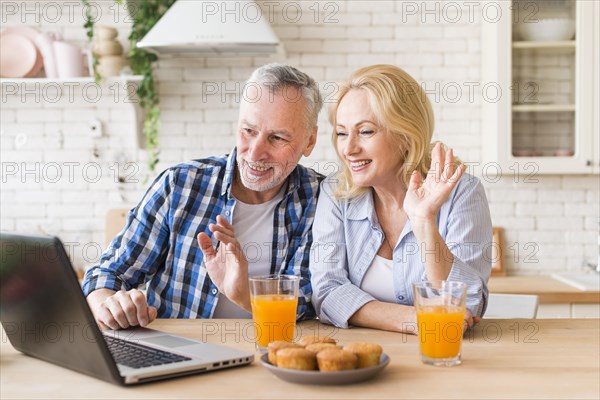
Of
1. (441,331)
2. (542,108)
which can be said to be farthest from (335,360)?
(542,108)

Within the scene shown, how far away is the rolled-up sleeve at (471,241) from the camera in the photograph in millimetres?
1940

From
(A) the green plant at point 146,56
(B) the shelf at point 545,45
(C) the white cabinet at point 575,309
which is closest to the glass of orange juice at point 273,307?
(C) the white cabinet at point 575,309

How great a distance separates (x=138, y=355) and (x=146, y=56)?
266cm

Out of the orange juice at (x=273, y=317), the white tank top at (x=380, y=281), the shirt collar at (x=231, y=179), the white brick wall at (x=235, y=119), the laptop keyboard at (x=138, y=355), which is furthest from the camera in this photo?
the white brick wall at (x=235, y=119)

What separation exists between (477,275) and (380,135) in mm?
532

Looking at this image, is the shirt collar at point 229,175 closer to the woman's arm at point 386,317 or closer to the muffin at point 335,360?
the woman's arm at point 386,317

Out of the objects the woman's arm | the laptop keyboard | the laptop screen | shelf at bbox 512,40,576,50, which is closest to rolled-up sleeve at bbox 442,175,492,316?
the woman's arm

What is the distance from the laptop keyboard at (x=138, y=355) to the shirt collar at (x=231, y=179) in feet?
2.76

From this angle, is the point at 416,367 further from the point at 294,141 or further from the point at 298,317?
the point at 294,141

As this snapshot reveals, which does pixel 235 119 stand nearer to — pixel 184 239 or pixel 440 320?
pixel 184 239

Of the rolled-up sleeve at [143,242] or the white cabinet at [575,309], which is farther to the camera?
the white cabinet at [575,309]

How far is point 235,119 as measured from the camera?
4059mm

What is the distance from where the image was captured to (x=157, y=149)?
161 inches

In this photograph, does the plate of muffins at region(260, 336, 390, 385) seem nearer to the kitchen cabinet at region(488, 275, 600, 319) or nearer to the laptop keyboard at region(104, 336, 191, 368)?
the laptop keyboard at region(104, 336, 191, 368)
